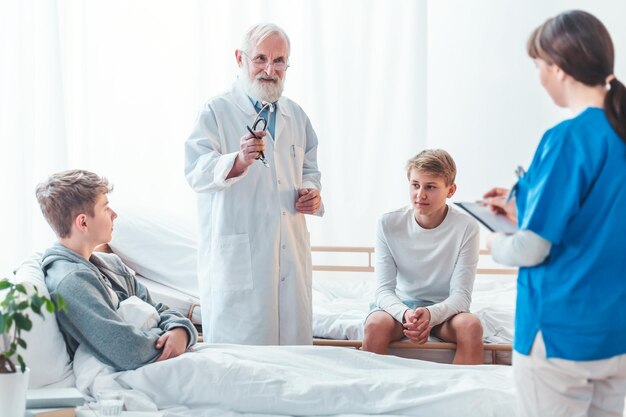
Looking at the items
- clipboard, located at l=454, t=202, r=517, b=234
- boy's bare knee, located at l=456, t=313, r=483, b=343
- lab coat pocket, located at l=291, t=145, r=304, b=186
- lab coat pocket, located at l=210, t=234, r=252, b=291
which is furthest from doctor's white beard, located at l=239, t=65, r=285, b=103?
clipboard, located at l=454, t=202, r=517, b=234

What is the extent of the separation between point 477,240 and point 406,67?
1875mm

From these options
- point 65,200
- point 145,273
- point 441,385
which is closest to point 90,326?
point 65,200

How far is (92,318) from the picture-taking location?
7.55ft

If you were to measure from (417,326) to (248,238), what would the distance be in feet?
2.08

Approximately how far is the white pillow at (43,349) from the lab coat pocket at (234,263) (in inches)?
25.8

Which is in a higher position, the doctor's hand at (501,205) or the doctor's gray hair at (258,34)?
the doctor's gray hair at (258,34)

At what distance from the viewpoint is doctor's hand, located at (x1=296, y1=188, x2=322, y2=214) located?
2924 mm

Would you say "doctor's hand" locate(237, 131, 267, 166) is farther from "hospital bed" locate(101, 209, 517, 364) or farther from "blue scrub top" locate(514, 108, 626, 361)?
"blue scrub top" locate(514, 108, 626, 361)

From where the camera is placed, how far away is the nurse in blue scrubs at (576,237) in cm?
170

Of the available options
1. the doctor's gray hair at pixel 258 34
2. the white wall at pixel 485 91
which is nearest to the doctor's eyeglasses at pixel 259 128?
the doctor's gray hair at pixel 258 34

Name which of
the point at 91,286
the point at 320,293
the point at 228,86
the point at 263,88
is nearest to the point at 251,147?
the point at 263,88

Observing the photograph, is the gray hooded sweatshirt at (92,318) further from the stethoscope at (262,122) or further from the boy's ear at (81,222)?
the stethoscope at (262,122)

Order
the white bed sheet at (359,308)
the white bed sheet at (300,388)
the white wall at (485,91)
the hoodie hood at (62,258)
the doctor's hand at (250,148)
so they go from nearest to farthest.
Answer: the white bed sheet at (300,388)
the hoodie hood at (62,258)
the doctor's hand at (250,148)
the white bed sheet at (359,308)
the white wall at (485,91)

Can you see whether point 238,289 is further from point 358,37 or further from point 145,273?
point 358,37
